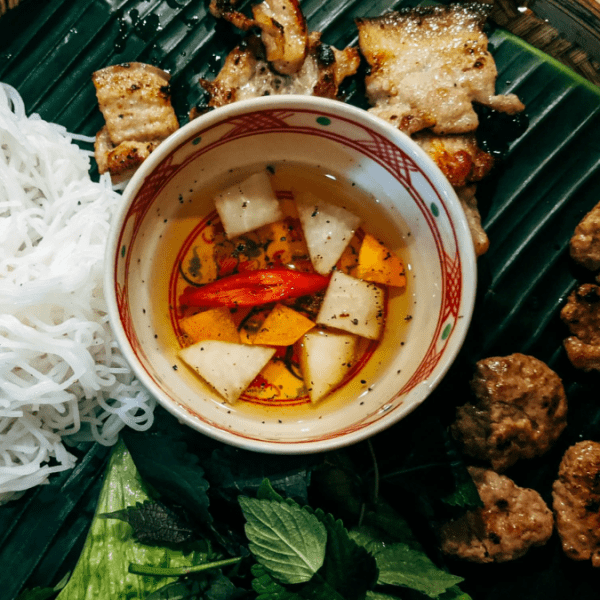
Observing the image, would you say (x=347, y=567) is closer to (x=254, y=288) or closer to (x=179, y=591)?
(x=179, y=591)

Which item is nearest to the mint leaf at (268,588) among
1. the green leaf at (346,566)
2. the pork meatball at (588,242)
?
the green leaf at (346,566)

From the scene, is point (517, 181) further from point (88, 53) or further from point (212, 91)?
point (88, 53)

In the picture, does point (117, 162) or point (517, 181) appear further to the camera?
point (517, 181)

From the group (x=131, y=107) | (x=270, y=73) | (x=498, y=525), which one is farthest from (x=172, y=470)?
(x=270, y=73)

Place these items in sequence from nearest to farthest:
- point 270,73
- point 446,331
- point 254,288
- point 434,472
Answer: point 446,331 < point 254,288 < point 434,472 < point 270,73

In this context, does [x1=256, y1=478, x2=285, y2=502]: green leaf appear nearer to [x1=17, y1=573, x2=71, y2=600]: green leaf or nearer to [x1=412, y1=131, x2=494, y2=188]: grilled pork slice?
[x1=17, y1=573, x2=71, y2=600]: green leaf

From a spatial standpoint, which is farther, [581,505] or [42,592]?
[581,505]

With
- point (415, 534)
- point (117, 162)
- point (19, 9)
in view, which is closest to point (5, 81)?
point (19, 9)
